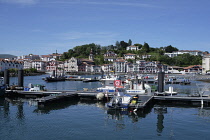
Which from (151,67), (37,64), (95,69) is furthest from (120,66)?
(37,64)

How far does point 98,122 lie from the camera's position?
20.0 m

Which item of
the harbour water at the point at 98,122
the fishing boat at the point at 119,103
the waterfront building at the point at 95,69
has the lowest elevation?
the harbour water at the point at 98,122

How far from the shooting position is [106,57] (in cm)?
18825

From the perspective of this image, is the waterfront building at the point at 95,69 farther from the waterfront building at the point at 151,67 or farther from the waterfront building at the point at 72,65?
the waterfront building at the point at 151,67

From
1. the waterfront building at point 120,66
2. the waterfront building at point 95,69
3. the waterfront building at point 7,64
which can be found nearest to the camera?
the waterfront building at point 7,64

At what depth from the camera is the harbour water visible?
54.1ft

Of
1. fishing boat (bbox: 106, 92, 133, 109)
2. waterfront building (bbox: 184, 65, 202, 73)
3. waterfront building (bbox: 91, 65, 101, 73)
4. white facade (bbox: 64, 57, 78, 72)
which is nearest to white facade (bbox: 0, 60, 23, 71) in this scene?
white facade (bbox: 64, 57, 78, 72)

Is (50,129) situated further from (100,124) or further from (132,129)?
Result: (132,129)

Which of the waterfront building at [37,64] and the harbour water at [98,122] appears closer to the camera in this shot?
the harbour water at [98,122]

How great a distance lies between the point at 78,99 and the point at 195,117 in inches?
592

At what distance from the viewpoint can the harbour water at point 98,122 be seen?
649 inches

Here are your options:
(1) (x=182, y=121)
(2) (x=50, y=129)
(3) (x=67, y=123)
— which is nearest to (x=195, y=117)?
(1) (x=182, y=121)

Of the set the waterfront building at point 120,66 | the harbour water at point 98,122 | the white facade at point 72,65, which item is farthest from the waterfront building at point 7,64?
the harbour water at point 98,122

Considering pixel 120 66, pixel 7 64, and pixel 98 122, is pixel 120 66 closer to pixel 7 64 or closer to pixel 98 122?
pixel 7 64
